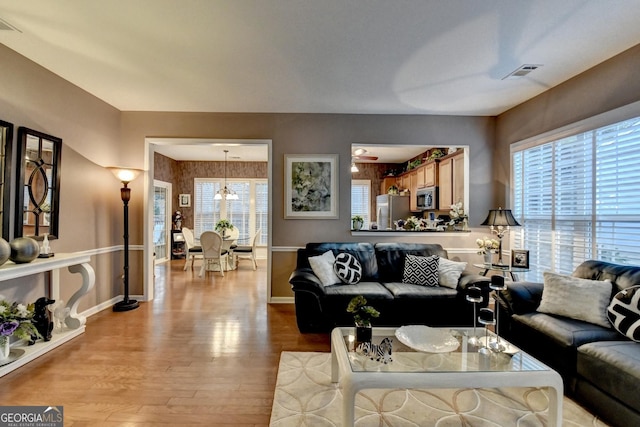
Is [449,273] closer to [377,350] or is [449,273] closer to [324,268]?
[324,268]

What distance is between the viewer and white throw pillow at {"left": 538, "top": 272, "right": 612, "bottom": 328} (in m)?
2.33

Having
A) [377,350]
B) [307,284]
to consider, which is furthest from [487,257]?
[377,350]

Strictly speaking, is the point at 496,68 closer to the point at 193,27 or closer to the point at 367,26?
the point at 367,26

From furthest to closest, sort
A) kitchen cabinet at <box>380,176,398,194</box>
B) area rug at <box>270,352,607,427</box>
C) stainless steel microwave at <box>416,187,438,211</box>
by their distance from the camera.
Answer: kitchen cabinet at <box>380,176,398,194</box>, stainless steel microwave at <box>416,187,438,211</box>, area rug at <box>270,352,607,427</box>

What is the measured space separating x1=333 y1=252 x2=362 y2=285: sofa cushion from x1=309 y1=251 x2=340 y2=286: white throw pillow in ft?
0.20

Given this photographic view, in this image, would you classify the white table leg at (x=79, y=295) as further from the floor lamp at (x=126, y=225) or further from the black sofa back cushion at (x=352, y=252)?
the black sofa back cushion at (x=352, y=252)

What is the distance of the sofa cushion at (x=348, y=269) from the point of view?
11.9ft

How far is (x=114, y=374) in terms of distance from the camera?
2.41 m

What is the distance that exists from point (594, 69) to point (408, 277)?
9.11 ft

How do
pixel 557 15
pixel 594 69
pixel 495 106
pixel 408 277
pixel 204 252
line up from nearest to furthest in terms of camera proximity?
pixel 557 15
pixel 594 69
pixel 408 277
pixel 495 106
pixel 204 252

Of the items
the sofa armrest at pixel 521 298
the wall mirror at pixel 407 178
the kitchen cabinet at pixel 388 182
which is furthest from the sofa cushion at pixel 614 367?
the kitchen cabinet at pixel 388 182

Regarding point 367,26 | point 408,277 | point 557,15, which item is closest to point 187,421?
point 408,277

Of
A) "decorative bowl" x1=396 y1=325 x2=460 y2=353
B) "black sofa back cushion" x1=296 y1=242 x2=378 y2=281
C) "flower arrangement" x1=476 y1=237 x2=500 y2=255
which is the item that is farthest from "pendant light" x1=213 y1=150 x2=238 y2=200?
"decorative bowl" x1=396 y1=325 x2=460 y2=353

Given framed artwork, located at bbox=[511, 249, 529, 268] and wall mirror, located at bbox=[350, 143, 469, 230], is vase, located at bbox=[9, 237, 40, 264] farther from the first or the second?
framed artwork, located at bbox=[511, 249, 529, 268]
